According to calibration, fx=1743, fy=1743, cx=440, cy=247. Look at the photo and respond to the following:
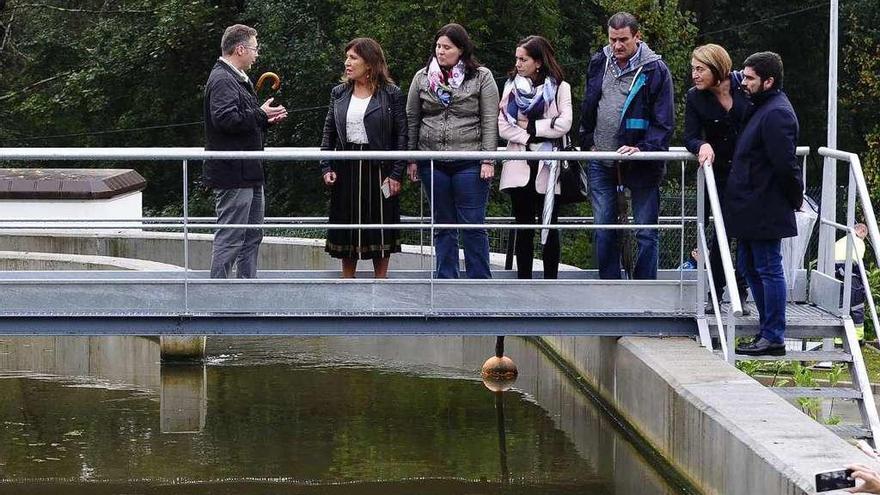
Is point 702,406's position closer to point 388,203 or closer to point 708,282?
point 708,282

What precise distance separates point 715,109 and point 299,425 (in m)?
3.41

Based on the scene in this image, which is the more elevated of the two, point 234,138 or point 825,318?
point 234,138

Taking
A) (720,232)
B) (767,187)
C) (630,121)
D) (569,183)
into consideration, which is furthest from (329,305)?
(767,187)

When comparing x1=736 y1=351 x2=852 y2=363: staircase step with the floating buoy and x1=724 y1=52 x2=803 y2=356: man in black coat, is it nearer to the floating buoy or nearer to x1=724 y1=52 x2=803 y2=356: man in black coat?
x1=724 y1=52 x2=803 y2=356: man in black coat

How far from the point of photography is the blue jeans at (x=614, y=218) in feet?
34.6

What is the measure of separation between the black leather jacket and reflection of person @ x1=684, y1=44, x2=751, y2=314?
1799 mm

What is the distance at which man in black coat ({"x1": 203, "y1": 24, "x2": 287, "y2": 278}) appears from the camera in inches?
412

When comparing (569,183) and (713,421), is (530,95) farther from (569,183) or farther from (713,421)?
(713,421)

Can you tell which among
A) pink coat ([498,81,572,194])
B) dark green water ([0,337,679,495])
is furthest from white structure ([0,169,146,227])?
pink coat ([498,81,572,194])

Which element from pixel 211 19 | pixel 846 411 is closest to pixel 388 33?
pixel 211 19

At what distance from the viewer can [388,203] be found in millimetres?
10828

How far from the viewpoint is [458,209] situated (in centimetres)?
1080

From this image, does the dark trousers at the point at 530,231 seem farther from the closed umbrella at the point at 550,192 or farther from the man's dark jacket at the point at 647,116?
the man's dark jacket at the point at 647,116

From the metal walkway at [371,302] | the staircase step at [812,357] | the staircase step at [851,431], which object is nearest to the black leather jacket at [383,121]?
the metal walkway at [371,302]
